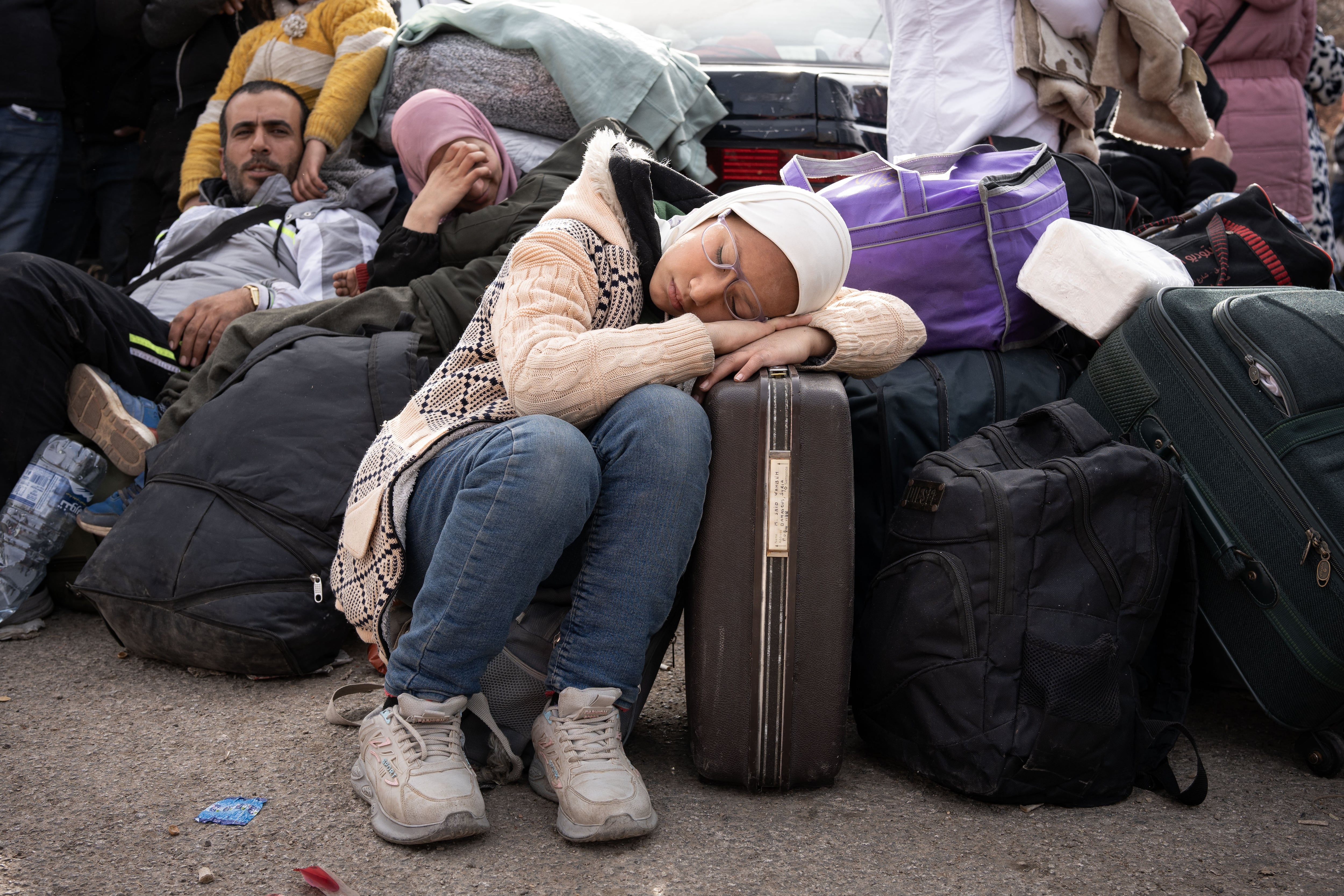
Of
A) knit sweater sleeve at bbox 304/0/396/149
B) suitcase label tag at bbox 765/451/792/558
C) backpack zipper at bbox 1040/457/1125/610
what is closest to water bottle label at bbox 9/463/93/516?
knit sweater sleeve at bbox 304/0/396/149

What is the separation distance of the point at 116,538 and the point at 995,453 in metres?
1.86

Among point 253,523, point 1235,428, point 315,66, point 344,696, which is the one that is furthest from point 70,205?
point 1235,428

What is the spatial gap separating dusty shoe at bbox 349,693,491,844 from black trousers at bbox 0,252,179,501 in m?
1.45

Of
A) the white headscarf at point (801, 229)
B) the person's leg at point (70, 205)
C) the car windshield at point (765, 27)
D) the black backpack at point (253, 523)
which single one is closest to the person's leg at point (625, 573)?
the white headscarf at point (801, 229)

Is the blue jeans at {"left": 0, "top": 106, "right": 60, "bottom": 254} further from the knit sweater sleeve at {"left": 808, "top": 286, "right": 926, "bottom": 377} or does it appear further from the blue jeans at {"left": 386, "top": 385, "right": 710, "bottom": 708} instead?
the knit sweater sleeve at {"left": 808, "top": 286, "right": 926, "bottom": 377}

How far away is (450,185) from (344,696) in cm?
151

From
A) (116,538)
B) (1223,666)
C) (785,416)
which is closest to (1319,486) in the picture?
(1223,666)

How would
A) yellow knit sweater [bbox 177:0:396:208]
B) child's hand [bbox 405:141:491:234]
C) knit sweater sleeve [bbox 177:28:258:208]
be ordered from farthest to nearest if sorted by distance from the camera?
knit sweater sleeve [bbox 177:28:258:208] → yellow knit sweater [bbox 177:0:396:208] → child's hand [bbox 405:141:491:234]

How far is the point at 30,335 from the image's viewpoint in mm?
2527

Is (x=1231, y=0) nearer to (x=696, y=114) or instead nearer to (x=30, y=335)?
(x=696, y=114)

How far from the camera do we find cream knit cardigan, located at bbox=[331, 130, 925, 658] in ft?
5.64

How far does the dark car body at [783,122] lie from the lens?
3420mm

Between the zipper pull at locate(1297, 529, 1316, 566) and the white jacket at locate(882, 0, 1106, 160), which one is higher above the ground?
the white jacket at locate(882, 0, 1106, 160)

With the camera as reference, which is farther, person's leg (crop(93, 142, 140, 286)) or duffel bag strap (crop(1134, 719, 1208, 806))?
person's leg (crop(93, 142, 140, 286))
